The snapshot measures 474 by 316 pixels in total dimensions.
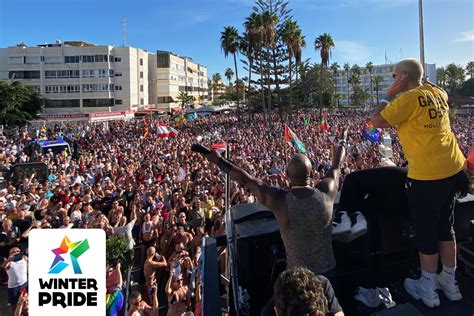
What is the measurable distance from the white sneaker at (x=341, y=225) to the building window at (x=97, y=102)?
67722 mm

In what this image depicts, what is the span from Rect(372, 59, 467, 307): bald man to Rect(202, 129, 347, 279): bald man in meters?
0.58

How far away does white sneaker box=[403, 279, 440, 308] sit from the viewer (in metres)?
2.27

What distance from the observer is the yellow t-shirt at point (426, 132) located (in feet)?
7.48

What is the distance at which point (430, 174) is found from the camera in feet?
7.46

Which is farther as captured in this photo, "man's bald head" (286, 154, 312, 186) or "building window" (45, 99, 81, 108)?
"building window" (45, 99, 81, 108)

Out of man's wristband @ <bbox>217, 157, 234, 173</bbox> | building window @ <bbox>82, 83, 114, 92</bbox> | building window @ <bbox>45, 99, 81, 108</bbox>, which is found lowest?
man's wristband @ <bbox>217, 157, 234, 173</bbox>

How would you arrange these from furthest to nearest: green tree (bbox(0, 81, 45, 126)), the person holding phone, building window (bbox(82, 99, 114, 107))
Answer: building window (bbox(82, 99, 114, 107)) < green tree (bbox(0, 81, 45, 126)) < the person holding phone

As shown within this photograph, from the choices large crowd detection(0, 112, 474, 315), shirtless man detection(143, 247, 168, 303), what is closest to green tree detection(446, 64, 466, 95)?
large crowd detection(0, 112, 474, 315)

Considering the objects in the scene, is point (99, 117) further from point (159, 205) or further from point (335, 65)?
point (335, 65)

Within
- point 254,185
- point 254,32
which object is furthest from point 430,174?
point 254,32

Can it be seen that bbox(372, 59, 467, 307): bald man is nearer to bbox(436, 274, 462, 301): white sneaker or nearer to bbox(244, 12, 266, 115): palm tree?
bbox(436, 274, 462, 301): white sneaker

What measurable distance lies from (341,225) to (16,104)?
144 feet

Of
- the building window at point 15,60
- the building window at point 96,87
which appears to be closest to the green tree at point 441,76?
the building window at point 96,87

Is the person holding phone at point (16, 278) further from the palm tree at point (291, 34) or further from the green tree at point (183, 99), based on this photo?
the green tree at point (183, 99)
